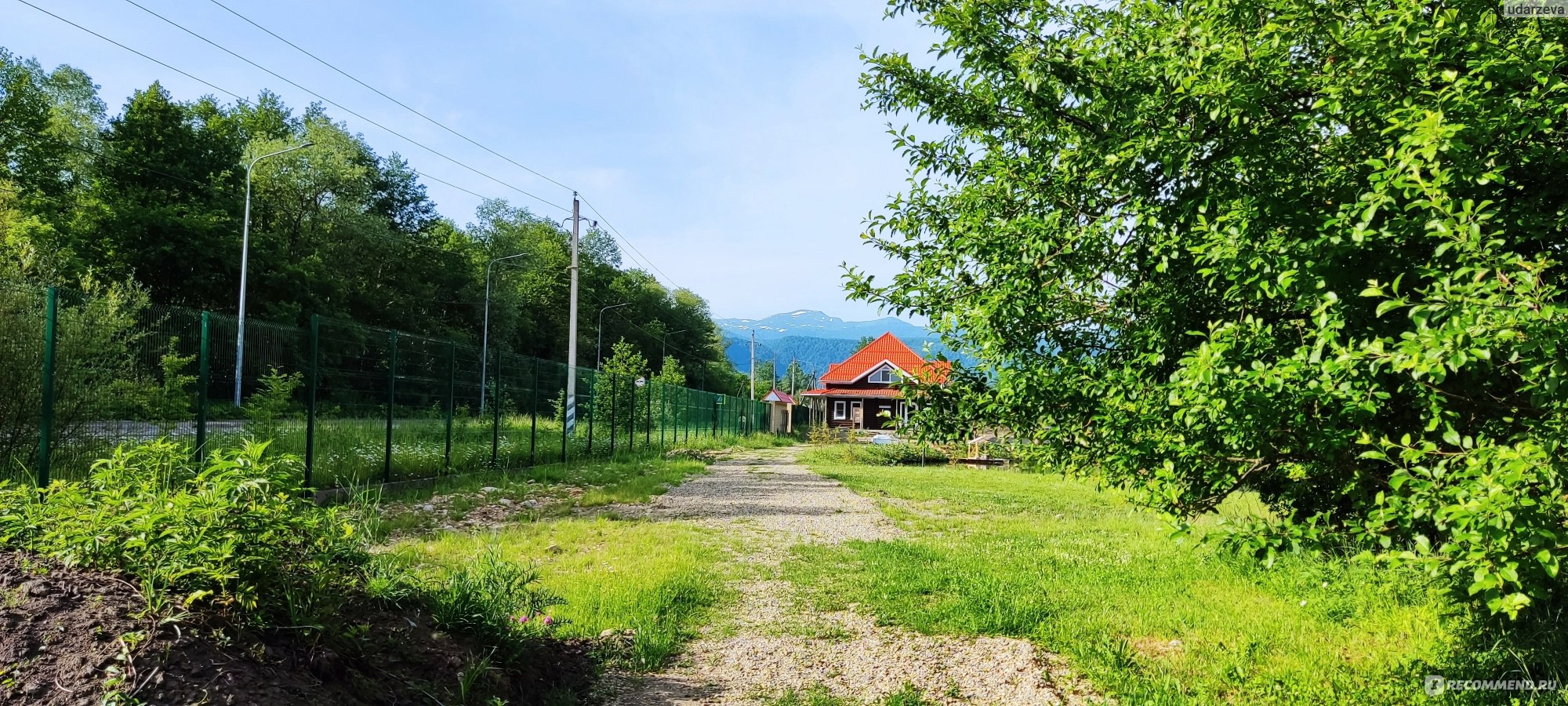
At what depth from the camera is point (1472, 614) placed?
4047 mm

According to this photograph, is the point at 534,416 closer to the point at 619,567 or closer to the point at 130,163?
the point at 619,567

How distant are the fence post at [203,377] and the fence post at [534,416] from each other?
270 inches

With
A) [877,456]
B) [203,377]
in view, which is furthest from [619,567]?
[877,456]

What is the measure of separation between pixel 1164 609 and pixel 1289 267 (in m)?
2.81

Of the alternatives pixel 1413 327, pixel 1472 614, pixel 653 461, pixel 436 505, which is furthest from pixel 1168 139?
pixel 653 461

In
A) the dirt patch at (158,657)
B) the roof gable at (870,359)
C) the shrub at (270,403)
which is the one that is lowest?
the dirt patch at (158,657)

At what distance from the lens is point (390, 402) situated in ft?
32.1

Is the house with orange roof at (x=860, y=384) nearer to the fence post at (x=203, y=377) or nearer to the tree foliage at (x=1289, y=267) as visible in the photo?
the fence post at (x=203, y=377)

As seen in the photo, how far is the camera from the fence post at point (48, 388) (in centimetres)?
576

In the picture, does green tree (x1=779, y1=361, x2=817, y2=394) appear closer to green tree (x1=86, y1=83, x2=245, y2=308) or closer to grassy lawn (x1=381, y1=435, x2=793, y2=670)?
green tree (x1=86, y1=83, x2=245, y2=308)

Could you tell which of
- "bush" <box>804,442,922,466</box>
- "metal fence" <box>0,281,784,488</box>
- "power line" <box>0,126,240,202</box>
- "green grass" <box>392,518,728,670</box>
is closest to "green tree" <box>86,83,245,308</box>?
"power line" <box>0,126,240,202</box>

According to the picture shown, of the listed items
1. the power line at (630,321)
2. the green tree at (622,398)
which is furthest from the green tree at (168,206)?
the power line at (630,321)

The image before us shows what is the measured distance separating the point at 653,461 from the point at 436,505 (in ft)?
30.6

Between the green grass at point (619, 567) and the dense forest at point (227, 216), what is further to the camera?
the dense forest at point (227, 216)
